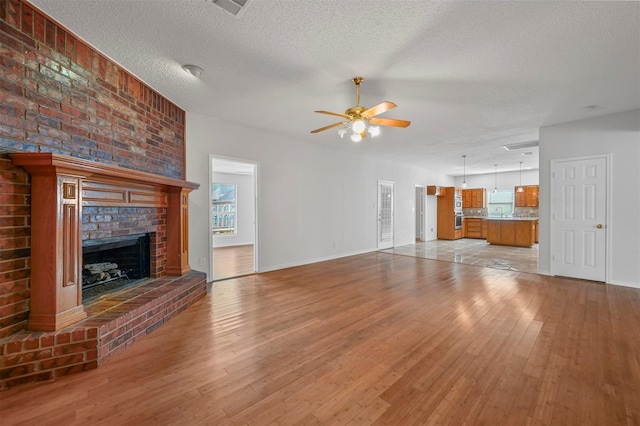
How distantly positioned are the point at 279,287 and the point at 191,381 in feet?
7.43

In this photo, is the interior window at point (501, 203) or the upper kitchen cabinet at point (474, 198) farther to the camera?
the upper kitchen cabinet at point (474, 198)

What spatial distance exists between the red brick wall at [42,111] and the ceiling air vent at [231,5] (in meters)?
1.46

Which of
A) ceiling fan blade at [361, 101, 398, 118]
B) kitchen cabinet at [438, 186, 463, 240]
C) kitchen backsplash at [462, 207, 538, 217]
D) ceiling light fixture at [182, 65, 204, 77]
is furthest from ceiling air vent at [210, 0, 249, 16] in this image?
kitchen backsplash at [462, 207, 538, 217]

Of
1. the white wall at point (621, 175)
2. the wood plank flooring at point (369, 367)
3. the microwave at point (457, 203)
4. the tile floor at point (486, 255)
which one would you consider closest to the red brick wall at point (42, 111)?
the wood plank flooring at point (369, 367)

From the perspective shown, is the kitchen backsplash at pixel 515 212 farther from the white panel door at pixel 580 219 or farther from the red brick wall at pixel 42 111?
the red brick wall at pixel 42 111

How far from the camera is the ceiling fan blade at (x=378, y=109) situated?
265 centimetres

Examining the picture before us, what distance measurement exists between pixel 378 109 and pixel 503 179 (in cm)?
1032

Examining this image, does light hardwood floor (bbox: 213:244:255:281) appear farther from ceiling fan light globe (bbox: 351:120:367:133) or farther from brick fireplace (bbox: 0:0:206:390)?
ceiling fan light globe (bbox: 351:120:367:133)

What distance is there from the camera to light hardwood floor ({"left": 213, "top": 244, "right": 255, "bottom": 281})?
4902 mm

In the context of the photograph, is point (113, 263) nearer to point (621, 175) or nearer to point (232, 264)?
point (232, 264)

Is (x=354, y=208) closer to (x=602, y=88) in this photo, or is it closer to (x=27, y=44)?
(x=602, y=88)

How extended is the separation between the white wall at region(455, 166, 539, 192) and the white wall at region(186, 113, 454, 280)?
547cm

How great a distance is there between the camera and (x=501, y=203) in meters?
10.9

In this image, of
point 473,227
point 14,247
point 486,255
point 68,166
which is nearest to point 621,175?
point 486,255
